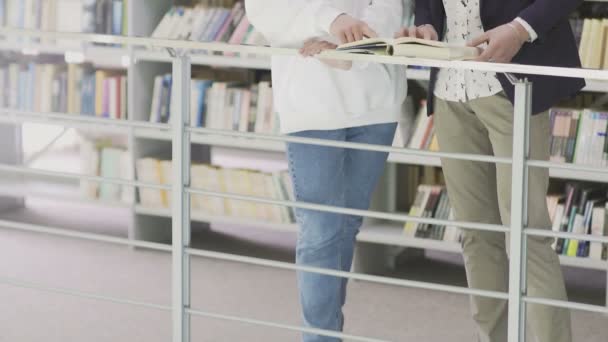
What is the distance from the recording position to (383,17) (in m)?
2.33

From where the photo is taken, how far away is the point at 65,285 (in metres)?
3.85

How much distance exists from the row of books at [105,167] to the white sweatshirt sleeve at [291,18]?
2294mm

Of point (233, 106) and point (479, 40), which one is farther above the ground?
point (479, 40)

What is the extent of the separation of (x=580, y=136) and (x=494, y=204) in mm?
1282

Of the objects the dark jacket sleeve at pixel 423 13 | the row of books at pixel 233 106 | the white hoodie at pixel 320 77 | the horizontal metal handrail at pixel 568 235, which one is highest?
the dark jacket sleeve at pixel 423 13

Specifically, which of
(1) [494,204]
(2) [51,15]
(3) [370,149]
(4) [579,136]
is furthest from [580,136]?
(2) [51,15]

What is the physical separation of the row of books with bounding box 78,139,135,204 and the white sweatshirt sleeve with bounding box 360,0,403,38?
234 centimetres

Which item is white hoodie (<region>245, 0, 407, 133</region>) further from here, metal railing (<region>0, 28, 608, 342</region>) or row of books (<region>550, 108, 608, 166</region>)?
row of books (<region>550, 108, 608, 166</region>)

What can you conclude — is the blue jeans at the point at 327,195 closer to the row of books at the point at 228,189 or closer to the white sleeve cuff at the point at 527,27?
the white sleeve cuff at the point at 527,27

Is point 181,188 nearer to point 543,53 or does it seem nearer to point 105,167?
point 543,53

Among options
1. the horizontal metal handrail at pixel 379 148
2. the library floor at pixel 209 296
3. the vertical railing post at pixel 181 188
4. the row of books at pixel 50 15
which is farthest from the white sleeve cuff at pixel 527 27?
the row of books at pixel 50 15

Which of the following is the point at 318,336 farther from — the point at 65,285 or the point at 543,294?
the point at 65,285

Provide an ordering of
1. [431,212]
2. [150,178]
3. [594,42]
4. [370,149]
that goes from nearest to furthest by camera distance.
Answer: [370,149]
[594,42]
[431,212]
[150,178]

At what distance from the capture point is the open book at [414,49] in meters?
1.96
